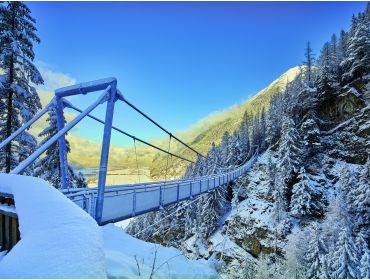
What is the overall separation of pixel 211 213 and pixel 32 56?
36.6 meters

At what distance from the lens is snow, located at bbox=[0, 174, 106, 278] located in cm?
203

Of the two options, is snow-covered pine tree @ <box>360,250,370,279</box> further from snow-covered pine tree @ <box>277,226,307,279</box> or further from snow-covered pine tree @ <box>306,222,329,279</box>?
snow-covered pine tree @ <box>277,226,307,279</box>

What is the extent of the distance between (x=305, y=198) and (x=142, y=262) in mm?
38962

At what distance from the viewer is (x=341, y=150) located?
46.2 metres

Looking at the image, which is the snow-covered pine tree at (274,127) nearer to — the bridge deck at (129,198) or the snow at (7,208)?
the bridge deck at (129,198)

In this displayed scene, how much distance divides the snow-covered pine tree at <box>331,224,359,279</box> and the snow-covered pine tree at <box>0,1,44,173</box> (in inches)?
949

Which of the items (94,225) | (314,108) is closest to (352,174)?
(314,108)

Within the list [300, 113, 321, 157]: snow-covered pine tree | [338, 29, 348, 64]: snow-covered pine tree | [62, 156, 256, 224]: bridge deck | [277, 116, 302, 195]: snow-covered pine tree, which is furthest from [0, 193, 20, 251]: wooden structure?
[338, 29, 348, 64]: snow-covered pine tree

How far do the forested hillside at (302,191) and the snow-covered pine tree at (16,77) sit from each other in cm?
2037

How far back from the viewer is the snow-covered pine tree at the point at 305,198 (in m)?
39.4

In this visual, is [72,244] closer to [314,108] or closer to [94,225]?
[94,225]

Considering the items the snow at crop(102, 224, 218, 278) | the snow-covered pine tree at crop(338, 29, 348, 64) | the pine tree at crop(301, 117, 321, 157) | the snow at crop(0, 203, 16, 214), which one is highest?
the snow-covered pine tree at crop(338, 29, 348, 64)

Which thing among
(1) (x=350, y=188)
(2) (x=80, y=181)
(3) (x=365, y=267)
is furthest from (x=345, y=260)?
(2) (x=80, y=181)

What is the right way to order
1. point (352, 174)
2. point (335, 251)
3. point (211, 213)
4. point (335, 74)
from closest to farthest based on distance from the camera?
point (335, 251)
point (352, 174)
point (211, 213)
point (335, 74)
